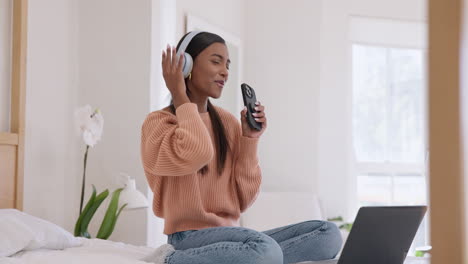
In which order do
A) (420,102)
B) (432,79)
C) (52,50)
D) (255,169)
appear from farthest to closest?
(420,102), (52,50), (255,169), (432,79)

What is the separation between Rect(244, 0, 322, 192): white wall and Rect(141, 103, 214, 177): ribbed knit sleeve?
2.57 m

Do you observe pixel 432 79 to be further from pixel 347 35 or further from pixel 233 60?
pixel 347 35

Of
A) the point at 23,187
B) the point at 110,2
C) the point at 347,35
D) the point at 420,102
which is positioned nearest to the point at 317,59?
the point at 347,35

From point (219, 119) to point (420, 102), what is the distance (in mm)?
3085

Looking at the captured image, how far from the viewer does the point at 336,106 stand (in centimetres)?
462

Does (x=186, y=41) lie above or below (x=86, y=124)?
above

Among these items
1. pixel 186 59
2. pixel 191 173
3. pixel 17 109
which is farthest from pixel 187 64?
pixel 17 109

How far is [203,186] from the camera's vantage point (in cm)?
188

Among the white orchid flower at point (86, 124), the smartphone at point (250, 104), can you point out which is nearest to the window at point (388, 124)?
the white orchid flower at point (86, 124)

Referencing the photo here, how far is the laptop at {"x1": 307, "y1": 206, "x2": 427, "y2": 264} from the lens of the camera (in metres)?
1.52

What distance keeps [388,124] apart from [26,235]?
3.31 metres

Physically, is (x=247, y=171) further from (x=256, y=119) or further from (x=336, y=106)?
(x=336, y=106)

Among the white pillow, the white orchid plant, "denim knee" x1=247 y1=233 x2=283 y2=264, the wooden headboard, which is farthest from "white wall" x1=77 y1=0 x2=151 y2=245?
"denim knee" x1=247 y1=233 x2=283 y2=264

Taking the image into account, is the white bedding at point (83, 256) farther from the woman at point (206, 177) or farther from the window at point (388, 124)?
the window at point (388, 124)
